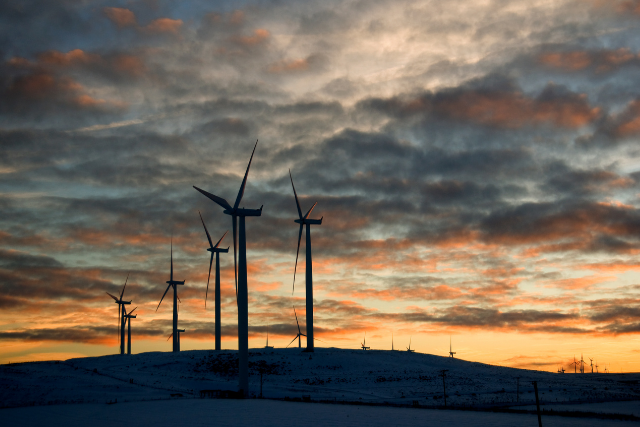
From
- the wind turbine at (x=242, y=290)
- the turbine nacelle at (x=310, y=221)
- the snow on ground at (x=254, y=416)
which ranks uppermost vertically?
the turbine nacelle at (x=310, y=221)

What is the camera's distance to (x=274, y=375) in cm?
10475

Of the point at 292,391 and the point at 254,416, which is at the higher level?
the point at 292,391

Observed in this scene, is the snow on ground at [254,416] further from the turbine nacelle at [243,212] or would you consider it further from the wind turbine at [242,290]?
the turbine nacelle at [243,212]

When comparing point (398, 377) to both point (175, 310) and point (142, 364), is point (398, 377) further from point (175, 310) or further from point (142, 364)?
point (175, 310)

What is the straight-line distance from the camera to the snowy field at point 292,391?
53.6m

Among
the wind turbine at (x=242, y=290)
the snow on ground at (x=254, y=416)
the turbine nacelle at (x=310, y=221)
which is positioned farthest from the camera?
the turbine nacelle at (x=310, y=221)

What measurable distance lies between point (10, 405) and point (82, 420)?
2038 centimetres

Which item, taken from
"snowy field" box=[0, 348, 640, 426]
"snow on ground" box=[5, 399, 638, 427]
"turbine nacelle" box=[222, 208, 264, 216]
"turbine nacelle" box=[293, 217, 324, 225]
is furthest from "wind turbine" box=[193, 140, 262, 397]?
"turbine nacelle" box=[293, 217, 324, 225]

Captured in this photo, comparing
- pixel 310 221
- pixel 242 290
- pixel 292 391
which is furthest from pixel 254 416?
pixel 310 221

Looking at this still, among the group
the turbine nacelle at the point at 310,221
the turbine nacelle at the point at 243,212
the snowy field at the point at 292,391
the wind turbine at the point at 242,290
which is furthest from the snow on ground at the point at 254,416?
the turbine nacelle at the point at 310,221

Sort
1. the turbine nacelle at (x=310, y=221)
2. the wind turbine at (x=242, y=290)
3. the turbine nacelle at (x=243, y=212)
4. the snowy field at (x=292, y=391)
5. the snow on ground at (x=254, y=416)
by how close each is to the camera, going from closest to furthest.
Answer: the snow on ground at (x=254, y=416) < the snowy field at (x=292, y=391) < the wind turbine at (x=242, y=290) < the turbine nacelle at (x=243, y=212) < the turbine nacelle at (x=310, y=221)

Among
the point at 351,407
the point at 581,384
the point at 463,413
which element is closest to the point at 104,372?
the point at 351,407

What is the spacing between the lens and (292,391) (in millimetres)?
85562

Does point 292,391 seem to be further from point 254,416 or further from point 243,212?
point 254,416
